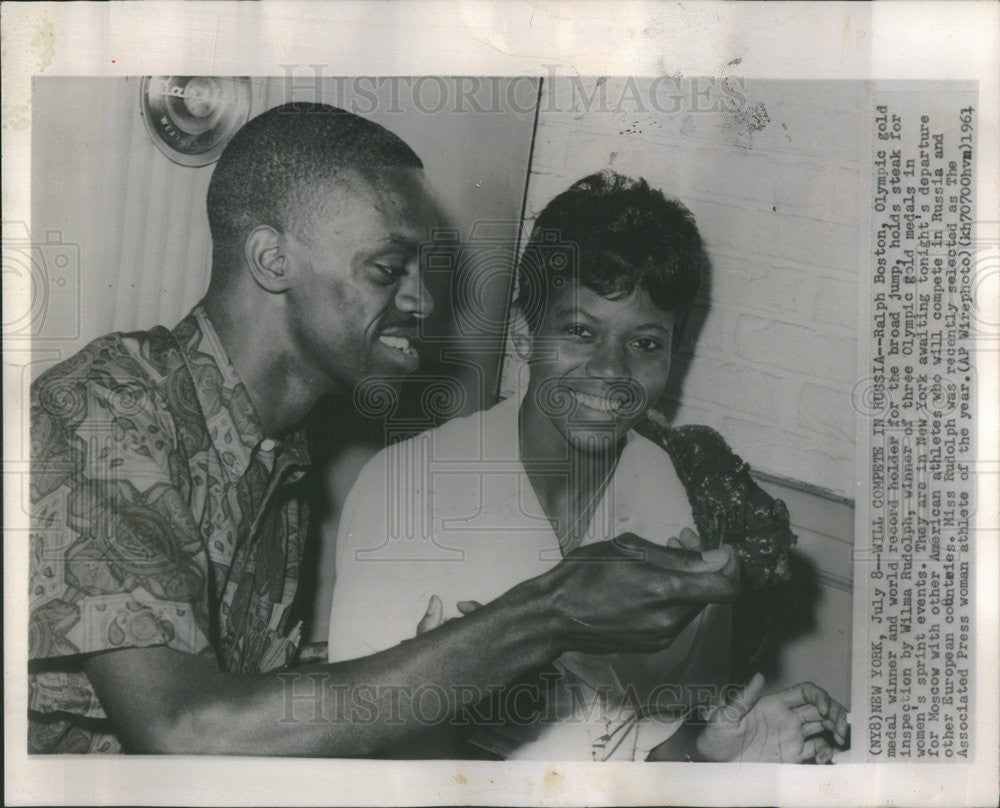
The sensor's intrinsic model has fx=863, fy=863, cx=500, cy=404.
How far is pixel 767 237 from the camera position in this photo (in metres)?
1.10

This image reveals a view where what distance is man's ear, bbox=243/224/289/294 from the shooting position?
1077 millimetres

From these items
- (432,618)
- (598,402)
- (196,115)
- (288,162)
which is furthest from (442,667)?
(196,115)

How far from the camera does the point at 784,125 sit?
3.60ft

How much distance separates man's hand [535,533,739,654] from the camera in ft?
3.56

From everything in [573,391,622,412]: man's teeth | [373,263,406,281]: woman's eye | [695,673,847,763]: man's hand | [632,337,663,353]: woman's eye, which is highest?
[373,263,406,281]: woman's eye

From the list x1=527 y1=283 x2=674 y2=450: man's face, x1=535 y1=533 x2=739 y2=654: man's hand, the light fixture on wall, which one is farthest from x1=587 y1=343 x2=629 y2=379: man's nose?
the light fixture on wall

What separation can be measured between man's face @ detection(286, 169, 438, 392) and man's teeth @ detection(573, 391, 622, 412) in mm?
213

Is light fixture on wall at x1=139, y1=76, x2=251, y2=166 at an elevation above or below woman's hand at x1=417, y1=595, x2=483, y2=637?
above

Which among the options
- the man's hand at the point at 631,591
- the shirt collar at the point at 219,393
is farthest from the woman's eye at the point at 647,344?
the shirt collar at the point at 219,393

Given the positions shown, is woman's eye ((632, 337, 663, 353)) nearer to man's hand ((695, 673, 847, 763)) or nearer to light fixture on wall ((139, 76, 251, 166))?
man's hand ((695, 673, 847, 763))

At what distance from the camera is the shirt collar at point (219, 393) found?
1083mm

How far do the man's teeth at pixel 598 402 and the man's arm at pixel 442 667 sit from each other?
182 millimetres

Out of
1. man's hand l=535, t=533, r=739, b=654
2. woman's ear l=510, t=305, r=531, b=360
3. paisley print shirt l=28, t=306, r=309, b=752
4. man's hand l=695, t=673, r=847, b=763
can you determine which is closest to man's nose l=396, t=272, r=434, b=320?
woman's ear l=510, t=305, r=531, b=360

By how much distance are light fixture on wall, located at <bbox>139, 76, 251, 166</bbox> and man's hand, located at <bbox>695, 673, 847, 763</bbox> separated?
38.0 inches
